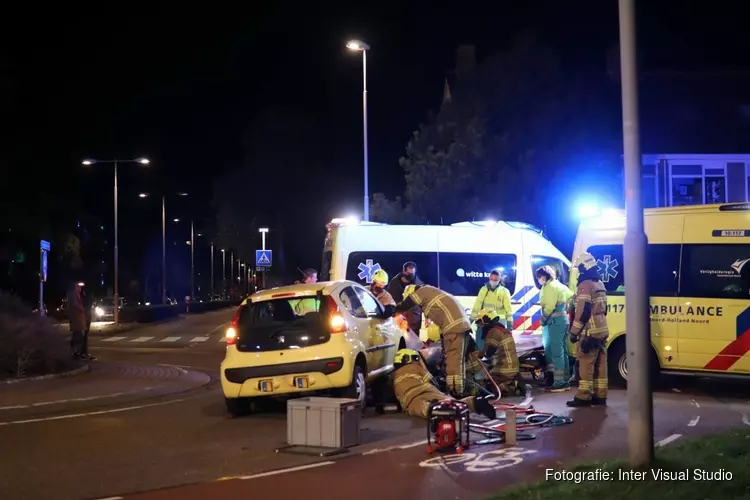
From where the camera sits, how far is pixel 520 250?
1742 centimetres

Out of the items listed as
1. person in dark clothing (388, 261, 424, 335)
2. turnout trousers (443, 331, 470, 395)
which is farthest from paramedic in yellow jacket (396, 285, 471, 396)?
person in dark clothing (388, 261, 424, 335)

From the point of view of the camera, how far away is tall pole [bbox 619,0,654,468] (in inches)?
287

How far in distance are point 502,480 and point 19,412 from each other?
8.01 metres

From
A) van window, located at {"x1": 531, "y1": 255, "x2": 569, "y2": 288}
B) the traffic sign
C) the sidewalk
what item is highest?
the traffic sign

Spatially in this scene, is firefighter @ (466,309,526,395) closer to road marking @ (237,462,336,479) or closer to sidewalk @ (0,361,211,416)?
road marking @ (237,462,336,479)

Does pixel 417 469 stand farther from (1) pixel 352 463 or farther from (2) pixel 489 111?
(2) pixel 489 111

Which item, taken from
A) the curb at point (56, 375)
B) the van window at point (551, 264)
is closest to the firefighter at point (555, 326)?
the van window at point (551, 264)

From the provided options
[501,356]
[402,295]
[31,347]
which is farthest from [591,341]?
[31,347]

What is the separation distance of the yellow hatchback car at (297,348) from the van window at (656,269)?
177 inches

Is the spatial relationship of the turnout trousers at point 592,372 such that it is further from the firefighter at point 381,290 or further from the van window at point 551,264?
the van window at point 551,264

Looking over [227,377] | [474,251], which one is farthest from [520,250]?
[227,377]

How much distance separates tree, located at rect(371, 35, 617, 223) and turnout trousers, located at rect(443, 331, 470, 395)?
17.1 m

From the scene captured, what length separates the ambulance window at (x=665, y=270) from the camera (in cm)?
1420

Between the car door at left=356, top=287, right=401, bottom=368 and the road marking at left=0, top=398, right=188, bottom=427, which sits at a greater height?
the car door at left=356, top=287, right=401, bottom=368
